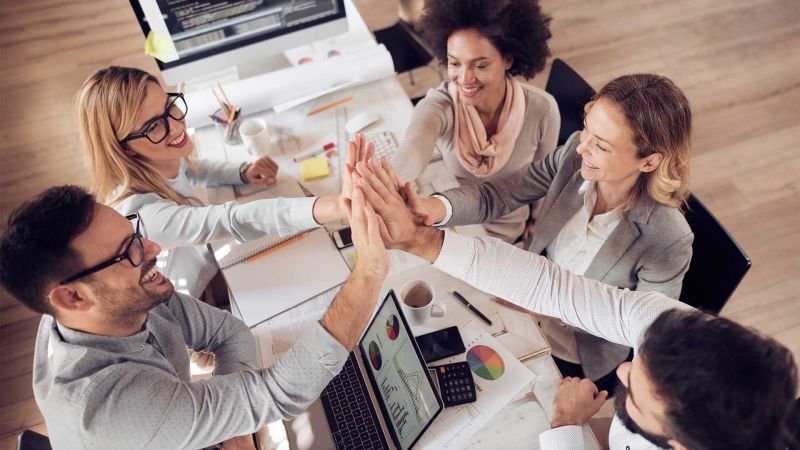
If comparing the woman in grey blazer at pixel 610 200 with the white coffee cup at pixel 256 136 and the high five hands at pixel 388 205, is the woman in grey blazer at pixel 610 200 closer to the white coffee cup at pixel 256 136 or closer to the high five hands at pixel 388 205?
the high five hands at pixel 388 205

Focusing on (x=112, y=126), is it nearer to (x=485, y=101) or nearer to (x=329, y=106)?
(x=329, y=106)

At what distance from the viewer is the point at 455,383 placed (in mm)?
1273

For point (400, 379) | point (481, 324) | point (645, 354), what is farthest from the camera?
point (481, 324)

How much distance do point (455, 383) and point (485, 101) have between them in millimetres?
1025

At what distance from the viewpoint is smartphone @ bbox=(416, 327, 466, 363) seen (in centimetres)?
132

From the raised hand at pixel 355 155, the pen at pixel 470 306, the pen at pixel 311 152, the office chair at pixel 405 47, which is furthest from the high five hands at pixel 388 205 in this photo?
the office chair at pixel 405 47

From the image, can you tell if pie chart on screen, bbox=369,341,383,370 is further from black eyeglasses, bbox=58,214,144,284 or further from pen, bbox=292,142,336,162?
pen, bbox=292,142,336,162

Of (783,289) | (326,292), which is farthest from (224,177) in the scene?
(783,289)

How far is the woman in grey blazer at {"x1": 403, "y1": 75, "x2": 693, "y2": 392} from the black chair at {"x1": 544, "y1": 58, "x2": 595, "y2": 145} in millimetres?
494

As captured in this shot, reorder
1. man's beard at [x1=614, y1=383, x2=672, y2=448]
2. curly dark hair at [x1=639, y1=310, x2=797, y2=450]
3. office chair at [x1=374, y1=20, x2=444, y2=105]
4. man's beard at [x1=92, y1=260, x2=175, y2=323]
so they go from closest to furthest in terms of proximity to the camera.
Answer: curly dark hair at [x1=639, y1=310, x2=797, y2=450] → man's beard at [x1=614, y1=383, x2=672, y2=448] → man's beard at [x1=92, y1=260, x2=175, y2=323] → office chair at [x1=374, y1=20, x2=444, y2=105]

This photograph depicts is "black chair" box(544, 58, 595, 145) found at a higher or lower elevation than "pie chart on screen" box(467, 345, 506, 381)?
higher

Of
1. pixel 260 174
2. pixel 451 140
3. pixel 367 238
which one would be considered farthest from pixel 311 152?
pixel 367 238

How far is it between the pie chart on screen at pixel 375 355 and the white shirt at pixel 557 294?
0.26 m

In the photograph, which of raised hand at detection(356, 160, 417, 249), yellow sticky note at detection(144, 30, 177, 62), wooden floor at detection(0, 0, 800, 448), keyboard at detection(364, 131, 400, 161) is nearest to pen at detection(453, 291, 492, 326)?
raised hand at detection(356, 160, 417, 249)
